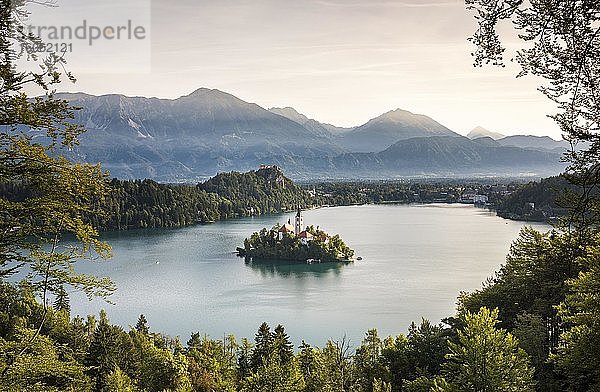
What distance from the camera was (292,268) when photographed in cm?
3125

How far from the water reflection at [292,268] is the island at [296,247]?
56 cm

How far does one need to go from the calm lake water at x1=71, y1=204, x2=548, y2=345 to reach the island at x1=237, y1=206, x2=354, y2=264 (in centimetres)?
96

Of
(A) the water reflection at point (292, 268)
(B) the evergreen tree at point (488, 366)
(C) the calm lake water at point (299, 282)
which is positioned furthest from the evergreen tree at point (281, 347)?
(A) the water reflection at point (292, 268)

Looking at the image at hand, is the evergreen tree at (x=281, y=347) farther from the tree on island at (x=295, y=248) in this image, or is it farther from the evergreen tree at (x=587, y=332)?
the tree on island at (x=295, y=248)

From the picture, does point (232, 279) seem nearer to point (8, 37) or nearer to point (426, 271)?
point (426, 271)

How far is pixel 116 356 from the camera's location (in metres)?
12.3

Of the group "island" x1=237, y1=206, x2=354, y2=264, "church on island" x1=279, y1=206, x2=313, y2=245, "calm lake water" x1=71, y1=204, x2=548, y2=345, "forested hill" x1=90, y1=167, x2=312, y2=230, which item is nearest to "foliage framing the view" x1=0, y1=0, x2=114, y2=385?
"calm lake water" x1=71, y1=204, x2=548, y2=345

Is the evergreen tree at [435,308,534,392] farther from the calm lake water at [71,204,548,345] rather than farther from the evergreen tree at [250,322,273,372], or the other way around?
the calm lake water at [71,204,548,345]


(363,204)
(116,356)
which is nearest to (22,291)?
(116,356)

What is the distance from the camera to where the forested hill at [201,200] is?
49.6m

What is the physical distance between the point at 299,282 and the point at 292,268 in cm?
344

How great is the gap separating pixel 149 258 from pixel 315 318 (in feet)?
52.5

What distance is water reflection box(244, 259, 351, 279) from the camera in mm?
29745

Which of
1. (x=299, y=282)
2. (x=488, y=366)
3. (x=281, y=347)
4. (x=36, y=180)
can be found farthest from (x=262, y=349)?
(x=299, y=282)
